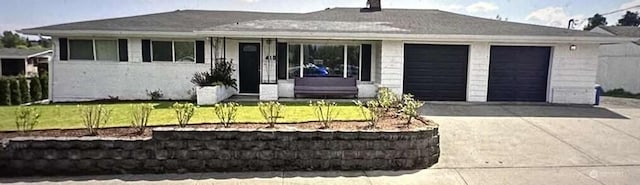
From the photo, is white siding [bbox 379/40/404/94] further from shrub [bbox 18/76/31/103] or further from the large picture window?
shrub [bbox 18/76/31/103]

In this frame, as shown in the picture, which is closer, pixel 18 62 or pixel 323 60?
pixel 323 60

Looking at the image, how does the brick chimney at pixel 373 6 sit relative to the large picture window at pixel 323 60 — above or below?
above

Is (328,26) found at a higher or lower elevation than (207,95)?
higher

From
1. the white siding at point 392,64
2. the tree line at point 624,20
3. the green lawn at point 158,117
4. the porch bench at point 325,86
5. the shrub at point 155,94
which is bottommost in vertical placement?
the green lawn at point 158,117

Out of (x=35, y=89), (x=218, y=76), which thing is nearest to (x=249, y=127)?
(x=218, y=76)

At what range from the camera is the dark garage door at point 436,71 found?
11.6 m

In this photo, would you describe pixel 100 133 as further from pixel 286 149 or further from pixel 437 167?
pixel 437 167

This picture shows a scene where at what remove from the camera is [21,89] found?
14203 mm

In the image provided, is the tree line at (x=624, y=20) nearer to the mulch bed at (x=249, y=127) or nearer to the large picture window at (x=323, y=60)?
the large picture window at (x=323, y=60)

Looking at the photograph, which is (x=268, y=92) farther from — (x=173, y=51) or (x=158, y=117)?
(x=158, y=117)

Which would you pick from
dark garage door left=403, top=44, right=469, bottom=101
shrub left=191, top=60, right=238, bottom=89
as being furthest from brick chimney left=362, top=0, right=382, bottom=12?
shrub left=191, top=60, right=238, bottom=89

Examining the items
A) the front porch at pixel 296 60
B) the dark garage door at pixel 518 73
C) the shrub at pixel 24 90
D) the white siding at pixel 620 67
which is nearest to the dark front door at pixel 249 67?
the front porch at pixel 296 60

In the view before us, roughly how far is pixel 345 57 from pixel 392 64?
176cm

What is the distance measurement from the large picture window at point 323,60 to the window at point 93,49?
18.8 ft
